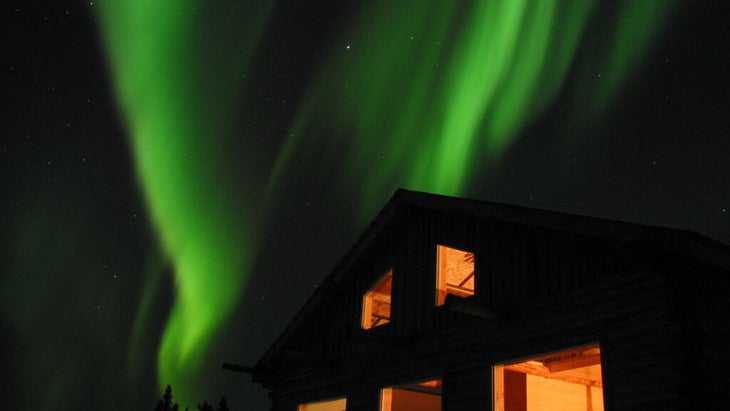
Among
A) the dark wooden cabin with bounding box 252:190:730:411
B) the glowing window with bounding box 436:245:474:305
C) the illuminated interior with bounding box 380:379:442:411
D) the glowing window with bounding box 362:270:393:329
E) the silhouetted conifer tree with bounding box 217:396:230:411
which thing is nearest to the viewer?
the dark wooden cabin with bounding box 252:190:730:411

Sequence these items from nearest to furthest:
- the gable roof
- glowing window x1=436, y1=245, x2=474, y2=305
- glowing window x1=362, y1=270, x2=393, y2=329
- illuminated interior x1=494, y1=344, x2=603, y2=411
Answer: the gable roof
illuminated interior x1=494, y1=344, x2=603, y2=411
glowing window x1=436, y1=245, x2=474, y2=305
glowing window x1=362, y1=270, x2=393, y2=329

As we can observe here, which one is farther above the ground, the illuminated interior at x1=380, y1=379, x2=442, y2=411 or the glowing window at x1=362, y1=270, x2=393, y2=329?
the glowing window at x1=362, y1=270, x2=393, y2=329

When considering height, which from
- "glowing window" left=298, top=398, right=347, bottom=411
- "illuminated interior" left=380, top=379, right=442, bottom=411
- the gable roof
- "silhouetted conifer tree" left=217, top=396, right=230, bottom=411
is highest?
"silhouetted conifer tree" left=217, top=396, right=230, bottom=411

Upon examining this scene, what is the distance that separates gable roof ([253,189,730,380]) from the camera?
756 cm

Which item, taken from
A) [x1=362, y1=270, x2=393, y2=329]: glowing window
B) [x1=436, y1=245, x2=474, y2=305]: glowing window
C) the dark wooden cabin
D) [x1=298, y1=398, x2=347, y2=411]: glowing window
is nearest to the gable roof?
the dark wooden cabin

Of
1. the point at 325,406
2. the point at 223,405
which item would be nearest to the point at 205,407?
the point at 223,405

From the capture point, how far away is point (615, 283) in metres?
8.55

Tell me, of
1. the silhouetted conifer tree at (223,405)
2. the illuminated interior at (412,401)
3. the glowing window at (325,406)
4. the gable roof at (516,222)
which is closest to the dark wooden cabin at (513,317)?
the gable roof at (516,222)

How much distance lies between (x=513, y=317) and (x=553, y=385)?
445cm

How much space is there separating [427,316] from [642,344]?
4.52 m

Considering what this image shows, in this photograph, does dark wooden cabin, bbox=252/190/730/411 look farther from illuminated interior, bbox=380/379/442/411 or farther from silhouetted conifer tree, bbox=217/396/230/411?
silhouetted conifer tree, bbox=217/396/230/411

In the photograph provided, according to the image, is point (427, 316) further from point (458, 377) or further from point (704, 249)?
point (704, 249)

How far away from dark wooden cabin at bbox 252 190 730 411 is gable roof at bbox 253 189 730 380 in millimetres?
24

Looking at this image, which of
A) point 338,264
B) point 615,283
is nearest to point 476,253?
point 615,283
